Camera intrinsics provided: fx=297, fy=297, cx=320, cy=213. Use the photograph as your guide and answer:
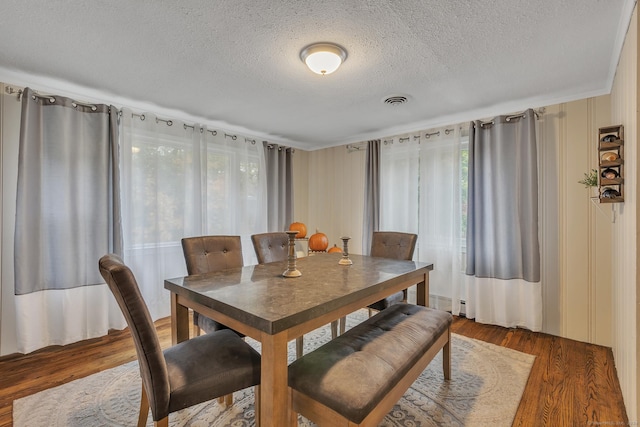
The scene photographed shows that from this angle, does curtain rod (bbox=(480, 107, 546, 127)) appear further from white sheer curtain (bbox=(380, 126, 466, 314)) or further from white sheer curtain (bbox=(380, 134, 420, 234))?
white sheer curtain (bbox=(380, 134, 420, 234))

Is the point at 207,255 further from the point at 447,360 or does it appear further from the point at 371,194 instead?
the point at 371,194

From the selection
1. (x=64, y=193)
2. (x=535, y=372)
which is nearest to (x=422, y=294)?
(x=535, y=372)

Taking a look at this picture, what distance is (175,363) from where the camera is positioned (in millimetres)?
1391

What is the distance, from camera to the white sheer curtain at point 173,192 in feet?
10.2

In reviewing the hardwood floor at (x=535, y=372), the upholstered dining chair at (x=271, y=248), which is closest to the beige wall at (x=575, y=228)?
the hardwood floor at (x=535, y=372)

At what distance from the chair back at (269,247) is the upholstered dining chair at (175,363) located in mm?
1069

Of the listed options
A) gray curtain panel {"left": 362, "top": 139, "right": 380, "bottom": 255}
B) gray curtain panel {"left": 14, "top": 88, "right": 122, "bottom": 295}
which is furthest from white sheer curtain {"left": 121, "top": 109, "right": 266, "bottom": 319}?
gray curtain panel {"left": 362, "top": 139, "right": 380, "bottom": 255}

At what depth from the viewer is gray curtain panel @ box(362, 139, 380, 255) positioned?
4152mm

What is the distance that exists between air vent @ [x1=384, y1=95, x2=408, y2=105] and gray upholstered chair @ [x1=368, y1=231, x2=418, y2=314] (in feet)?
4.27

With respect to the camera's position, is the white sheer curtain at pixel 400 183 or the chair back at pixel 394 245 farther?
the white sheer curtain at pixel 400 183

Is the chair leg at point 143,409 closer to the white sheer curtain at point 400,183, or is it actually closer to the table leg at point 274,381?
the table leg at point 274,381

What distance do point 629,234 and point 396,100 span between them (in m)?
2.00

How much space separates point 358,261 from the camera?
7.86 ft

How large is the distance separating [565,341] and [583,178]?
153cm
